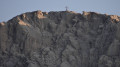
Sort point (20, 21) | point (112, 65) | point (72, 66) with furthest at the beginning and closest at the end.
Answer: point (20, 21) → point (72, 66) → point (112, 65)

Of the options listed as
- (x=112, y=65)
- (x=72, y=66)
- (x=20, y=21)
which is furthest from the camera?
(x=20, y=21)

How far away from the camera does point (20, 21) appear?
74.3 metres

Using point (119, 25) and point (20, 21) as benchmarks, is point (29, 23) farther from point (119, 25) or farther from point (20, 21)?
point (119, 25)

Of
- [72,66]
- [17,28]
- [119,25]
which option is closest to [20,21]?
[17,28]

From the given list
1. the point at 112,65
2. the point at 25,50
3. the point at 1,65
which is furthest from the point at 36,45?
the point at 112,65

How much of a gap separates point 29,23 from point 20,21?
5.85 feet

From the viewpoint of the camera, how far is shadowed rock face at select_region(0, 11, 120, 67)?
69.4m

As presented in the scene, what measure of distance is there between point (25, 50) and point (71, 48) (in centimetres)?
769

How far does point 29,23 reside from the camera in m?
75.2

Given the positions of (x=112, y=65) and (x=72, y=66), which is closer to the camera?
(x=112, y=65)

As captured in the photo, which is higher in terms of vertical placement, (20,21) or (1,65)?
(20,21)

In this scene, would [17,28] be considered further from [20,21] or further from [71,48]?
[71,48]

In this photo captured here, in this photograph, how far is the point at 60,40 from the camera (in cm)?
7338

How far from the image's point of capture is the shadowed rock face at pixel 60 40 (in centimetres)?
6944
